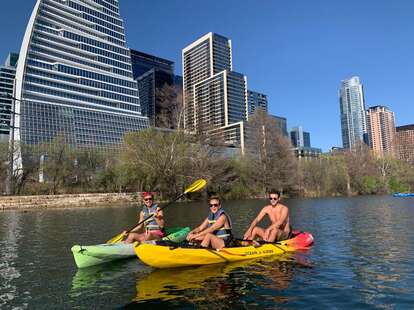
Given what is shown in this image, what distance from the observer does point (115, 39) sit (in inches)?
5753

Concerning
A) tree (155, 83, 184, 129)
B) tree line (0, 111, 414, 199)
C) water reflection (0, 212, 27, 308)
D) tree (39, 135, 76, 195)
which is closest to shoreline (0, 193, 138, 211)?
tree line (0, 111, 414, 199)

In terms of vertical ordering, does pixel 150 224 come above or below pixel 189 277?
above

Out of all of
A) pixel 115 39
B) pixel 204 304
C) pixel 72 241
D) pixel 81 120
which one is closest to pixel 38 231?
pixel 72 241

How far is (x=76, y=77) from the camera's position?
12619 cm

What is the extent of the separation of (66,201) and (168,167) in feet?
42.1

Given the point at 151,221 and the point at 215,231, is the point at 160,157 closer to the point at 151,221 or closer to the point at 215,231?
the point at 151,221

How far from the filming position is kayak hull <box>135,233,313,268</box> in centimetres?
1011

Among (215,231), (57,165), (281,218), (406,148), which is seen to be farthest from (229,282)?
(406,148)

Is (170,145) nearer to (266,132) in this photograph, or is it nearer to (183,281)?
(266,132)

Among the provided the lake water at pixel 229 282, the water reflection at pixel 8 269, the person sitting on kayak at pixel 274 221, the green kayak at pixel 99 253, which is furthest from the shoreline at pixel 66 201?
the person sitting on kayak at pixel 274 221

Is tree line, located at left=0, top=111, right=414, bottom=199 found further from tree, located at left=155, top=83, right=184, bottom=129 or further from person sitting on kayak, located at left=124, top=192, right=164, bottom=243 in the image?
person sitting on kayak, located at left=124, top=192, right=164, bottom=243

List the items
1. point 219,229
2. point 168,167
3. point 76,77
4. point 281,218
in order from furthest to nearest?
point 76,77 → point 168,167 → point 281,218 → point 219,229

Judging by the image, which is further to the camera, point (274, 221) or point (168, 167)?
point (168, 167)

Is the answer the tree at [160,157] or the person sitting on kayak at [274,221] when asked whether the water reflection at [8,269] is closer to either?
the person sitting on kayak at [274,221]
